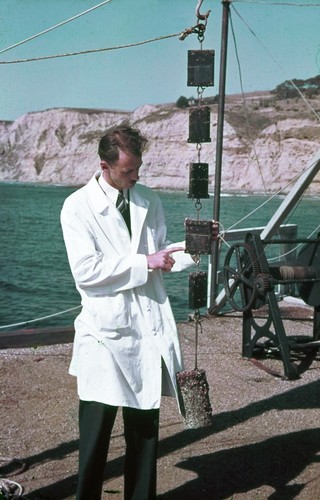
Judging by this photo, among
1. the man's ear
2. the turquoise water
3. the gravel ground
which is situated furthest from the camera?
the turquoise water

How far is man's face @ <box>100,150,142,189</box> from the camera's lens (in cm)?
345

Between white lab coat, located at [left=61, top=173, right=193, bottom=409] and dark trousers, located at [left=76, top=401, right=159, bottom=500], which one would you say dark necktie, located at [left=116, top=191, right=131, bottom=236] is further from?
dark trousers, located at [left=76, top=401, right=159, bottom=500]

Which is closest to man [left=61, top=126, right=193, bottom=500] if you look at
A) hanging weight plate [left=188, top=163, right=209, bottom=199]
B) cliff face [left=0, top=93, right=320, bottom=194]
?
hanging weight plate [left=188, top=163, right=209, bottom=199]

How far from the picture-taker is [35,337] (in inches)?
292

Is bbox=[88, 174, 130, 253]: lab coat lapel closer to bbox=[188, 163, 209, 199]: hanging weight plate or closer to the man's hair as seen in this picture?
the man's hair

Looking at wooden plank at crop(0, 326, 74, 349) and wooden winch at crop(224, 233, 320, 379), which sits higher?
wooden winch at crop(224, 233, 320, 379)

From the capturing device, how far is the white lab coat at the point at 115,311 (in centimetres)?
344

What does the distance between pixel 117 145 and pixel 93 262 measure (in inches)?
21.3

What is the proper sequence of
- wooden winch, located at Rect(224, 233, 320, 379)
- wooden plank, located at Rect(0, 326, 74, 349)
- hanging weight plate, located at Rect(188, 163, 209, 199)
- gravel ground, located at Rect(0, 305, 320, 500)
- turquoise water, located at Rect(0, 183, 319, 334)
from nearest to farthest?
hanging weight plate, located at Rect(188, 163, 209, 199)
gravel ground, located at Rect(0, 305, 320, 500)
wooden winch, located at Rect(224, 233, 320, 379)
wooden plank, located at Rect(0, 326, 74, 349)
turquoise water, located at Rect(0, 183, 319, 334)

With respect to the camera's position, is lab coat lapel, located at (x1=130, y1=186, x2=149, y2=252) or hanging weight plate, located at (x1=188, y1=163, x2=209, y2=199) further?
hanging weight plate, located at (x1=188, y1=163, x2=209, y2=199)

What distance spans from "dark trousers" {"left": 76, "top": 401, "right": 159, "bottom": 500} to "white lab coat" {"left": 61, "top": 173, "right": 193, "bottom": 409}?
0.29 ft

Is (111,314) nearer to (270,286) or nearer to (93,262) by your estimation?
(93,262)

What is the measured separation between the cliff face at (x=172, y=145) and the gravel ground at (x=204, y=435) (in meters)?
57.1

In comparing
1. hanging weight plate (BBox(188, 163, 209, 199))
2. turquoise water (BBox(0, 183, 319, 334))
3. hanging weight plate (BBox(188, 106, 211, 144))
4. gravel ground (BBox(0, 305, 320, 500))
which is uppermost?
hanging weight plate (BBox(188, 106, 211, 144))
